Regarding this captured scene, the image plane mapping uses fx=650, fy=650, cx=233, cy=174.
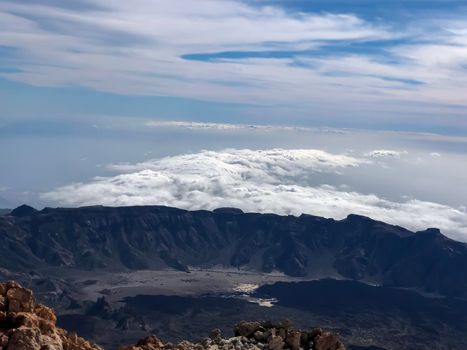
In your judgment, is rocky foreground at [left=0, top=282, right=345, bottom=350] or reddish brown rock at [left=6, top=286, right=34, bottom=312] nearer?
rocky foreground at [left=0, top=282, right=345, bottom=350]

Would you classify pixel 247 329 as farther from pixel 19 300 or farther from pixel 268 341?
pixel 19 300

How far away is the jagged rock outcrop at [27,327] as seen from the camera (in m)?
45.4

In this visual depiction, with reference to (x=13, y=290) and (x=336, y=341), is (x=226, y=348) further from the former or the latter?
(x=13, y=290)

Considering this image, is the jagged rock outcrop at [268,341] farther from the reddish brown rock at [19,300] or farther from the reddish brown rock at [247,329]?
the reddish brown rock at [19,300]

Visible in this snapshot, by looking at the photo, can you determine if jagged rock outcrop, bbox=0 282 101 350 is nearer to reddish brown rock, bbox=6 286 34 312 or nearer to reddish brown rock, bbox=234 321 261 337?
reddish brown rock, bbox=6 286 34 312

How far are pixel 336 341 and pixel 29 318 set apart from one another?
2609 centimetres

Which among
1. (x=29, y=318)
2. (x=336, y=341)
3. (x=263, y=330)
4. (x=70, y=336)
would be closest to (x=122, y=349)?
(x=70, y=336)

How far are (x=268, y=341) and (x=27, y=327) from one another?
821 inches

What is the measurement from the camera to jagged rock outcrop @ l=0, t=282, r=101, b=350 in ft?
149

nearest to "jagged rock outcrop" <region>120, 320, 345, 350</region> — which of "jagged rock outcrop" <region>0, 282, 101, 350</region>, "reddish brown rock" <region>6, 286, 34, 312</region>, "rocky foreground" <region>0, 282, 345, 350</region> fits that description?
"rocky foreground" <region>0, 282, 345, 350</region>

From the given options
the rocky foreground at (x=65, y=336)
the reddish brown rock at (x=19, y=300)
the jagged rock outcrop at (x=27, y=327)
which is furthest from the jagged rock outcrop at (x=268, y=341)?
Answer: the reddish brown rock at (x=19, y=300)

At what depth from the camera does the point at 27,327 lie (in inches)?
1875

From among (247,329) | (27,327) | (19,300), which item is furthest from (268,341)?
(19,300)

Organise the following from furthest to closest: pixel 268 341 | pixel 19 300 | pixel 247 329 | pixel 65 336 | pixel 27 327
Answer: pixel 247 329 → pixel 268 341 → pixel 19 300 → pixel 65 336 → pixel 27 327
